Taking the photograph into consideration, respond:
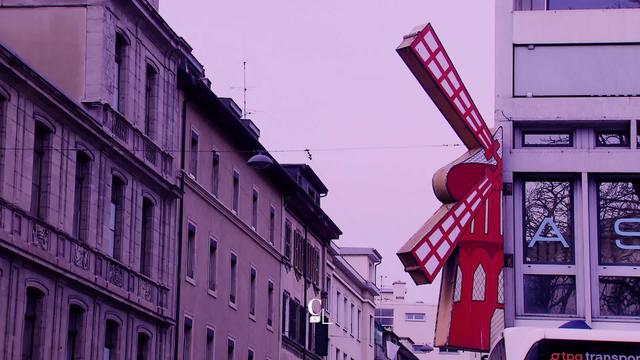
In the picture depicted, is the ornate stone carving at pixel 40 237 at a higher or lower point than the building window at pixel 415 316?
lower

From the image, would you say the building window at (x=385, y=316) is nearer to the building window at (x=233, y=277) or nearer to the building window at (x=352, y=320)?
the building window at (x=352, y=320)

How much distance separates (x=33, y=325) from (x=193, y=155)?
15.9 m

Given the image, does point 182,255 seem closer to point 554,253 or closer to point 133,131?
point 133,131

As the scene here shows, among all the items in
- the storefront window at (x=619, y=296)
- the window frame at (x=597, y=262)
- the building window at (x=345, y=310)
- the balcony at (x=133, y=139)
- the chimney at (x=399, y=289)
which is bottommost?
the storefront window at (x=619, y=296)

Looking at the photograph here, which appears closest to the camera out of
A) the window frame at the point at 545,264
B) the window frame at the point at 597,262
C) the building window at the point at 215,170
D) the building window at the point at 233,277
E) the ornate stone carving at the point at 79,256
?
the window frame at the point at 597,262

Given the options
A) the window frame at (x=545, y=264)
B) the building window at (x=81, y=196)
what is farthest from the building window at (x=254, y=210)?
the window frame at (x=545, y=264)

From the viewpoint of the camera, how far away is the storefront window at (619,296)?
25375mm

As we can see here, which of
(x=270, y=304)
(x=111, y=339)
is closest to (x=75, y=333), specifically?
(x=111, y=339)

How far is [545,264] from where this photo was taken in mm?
25859

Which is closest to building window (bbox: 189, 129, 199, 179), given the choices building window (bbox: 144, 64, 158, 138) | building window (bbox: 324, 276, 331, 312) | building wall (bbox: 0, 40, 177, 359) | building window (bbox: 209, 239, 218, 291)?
building window (bbox: 209, 239, 218, 291)

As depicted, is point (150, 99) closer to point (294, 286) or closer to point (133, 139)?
point (133, 139)

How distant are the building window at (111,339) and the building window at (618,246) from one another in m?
21.9

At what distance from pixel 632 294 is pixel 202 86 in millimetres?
30249

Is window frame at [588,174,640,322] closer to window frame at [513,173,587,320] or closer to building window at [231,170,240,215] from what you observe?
window frame at [513,173,587,320]
